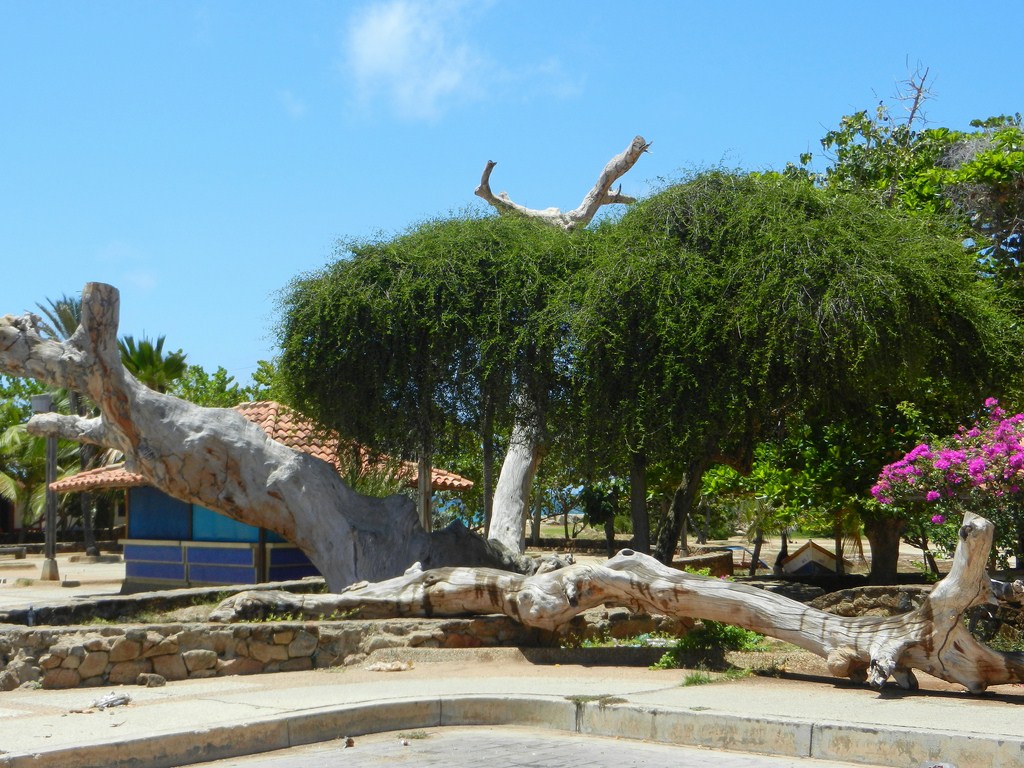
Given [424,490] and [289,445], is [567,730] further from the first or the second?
[289,445]

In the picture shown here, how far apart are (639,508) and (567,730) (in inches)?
314

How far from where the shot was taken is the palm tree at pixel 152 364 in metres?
36.6

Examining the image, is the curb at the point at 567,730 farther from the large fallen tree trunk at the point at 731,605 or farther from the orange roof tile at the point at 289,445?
the orange roof tile at the point at 289,445

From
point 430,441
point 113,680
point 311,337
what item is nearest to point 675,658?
point 113,680

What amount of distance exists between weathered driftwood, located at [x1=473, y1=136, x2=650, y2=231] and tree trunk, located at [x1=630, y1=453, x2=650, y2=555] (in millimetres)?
6798

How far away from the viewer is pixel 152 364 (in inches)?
1460

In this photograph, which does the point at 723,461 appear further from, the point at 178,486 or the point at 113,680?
the point at 113,680

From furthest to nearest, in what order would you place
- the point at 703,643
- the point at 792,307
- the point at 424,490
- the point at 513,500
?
the point at 424,490, the point at 513,500, the point at 792,307, the point at 703,643

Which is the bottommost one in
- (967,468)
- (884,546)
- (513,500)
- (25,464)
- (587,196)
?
(884,546)

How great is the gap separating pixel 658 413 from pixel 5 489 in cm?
3976

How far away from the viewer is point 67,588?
1102 inches

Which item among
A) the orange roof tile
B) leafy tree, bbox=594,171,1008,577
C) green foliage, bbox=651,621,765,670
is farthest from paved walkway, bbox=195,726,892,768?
the orange roof tile

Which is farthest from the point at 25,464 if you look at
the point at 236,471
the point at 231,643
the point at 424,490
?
the point at 231,643

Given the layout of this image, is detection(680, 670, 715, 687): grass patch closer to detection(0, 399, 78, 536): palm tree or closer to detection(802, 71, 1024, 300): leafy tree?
detection(802, 71, 1024, 300): leafy tree
